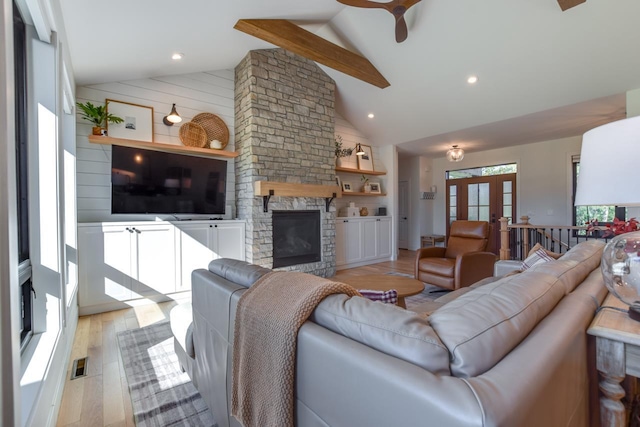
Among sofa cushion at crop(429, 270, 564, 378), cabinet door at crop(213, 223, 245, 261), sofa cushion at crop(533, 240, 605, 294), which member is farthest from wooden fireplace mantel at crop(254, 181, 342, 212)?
sofa cushion at crop(429, 270, 564, 378)

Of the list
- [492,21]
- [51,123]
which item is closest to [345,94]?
[492,21]

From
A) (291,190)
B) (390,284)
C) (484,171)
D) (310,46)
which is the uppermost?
(310,46)

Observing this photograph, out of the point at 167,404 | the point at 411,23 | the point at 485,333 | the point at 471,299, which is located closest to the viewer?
the point at 485,333

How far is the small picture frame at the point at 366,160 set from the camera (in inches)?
243

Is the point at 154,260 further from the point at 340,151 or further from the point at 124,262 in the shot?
the point at 340,151

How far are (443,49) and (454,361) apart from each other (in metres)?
4.27

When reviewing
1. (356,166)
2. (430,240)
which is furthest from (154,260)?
(430,240)

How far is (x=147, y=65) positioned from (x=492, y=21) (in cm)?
407

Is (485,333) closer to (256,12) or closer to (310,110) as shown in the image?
Result: (256,12)

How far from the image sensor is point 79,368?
2.10 m

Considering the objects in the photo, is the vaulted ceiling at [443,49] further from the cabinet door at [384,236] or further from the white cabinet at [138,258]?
the cabinet door at [384,236]

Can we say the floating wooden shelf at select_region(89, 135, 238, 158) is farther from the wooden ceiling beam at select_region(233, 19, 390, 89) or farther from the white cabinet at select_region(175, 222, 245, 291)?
the wooden ceiling beam at select_region(233, 19, 390, 89)

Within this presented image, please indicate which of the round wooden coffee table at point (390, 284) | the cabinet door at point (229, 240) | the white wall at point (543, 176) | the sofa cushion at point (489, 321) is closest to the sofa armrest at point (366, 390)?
the sofa cushion at point (489, 321)

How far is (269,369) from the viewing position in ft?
3.06
